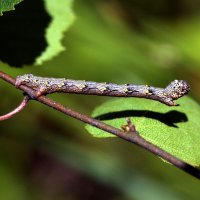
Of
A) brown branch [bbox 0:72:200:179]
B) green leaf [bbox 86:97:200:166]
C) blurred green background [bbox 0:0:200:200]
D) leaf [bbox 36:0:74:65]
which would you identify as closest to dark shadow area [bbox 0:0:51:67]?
leaf [bbox 36:0:74:65]

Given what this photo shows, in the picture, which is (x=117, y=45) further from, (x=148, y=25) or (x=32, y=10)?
(x=32, y=10)

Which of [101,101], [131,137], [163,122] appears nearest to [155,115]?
[163,122]

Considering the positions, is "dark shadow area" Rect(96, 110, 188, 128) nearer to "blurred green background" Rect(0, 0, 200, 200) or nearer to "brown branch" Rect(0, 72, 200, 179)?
"brown branch" Rect(0, 72, 200, 179)

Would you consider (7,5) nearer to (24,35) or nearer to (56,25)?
(24,35)

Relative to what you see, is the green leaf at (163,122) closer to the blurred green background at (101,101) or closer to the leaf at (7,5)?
the leaf at (7,5)

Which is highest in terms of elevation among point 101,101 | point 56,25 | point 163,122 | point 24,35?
point 56,25

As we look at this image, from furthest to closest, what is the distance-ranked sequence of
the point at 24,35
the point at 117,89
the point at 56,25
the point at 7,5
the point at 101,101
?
the point at 101,101 < the point at 56,25 < the point at 24,35 < the point at 117,89 < the point at 7,5
